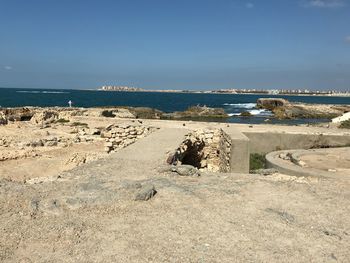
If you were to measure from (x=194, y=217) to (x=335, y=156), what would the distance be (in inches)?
346

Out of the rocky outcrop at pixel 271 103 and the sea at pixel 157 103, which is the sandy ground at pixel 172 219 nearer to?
the sea at pixel 157 103

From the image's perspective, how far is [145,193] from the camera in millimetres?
6195

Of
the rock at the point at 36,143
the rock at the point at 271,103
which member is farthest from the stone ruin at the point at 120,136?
the rock at the point at 271,103

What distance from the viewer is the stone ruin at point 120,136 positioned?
45.3ft

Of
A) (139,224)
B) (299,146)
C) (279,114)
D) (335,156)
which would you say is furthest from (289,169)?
(279,114)

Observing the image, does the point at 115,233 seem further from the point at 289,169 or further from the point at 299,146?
the point at 299,146

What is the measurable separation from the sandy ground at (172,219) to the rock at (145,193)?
0.08 meters

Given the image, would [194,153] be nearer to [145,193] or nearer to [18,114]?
[145,193]

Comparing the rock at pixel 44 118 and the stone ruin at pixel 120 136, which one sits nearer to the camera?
the stone ruin at pixel 120 136

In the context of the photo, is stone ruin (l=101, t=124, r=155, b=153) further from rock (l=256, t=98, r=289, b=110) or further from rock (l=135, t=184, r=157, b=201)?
rock (l=256, t=98, r=289, b=110)

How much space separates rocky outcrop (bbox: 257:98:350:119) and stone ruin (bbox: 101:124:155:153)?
1161 inches

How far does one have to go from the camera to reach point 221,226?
5.34 metres

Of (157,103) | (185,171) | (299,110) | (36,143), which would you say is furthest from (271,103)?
(185,171)

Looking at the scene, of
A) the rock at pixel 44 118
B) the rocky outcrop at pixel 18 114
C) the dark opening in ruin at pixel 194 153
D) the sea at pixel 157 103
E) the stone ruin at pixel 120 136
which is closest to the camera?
the dark opening in ruin at pixel 194 153
